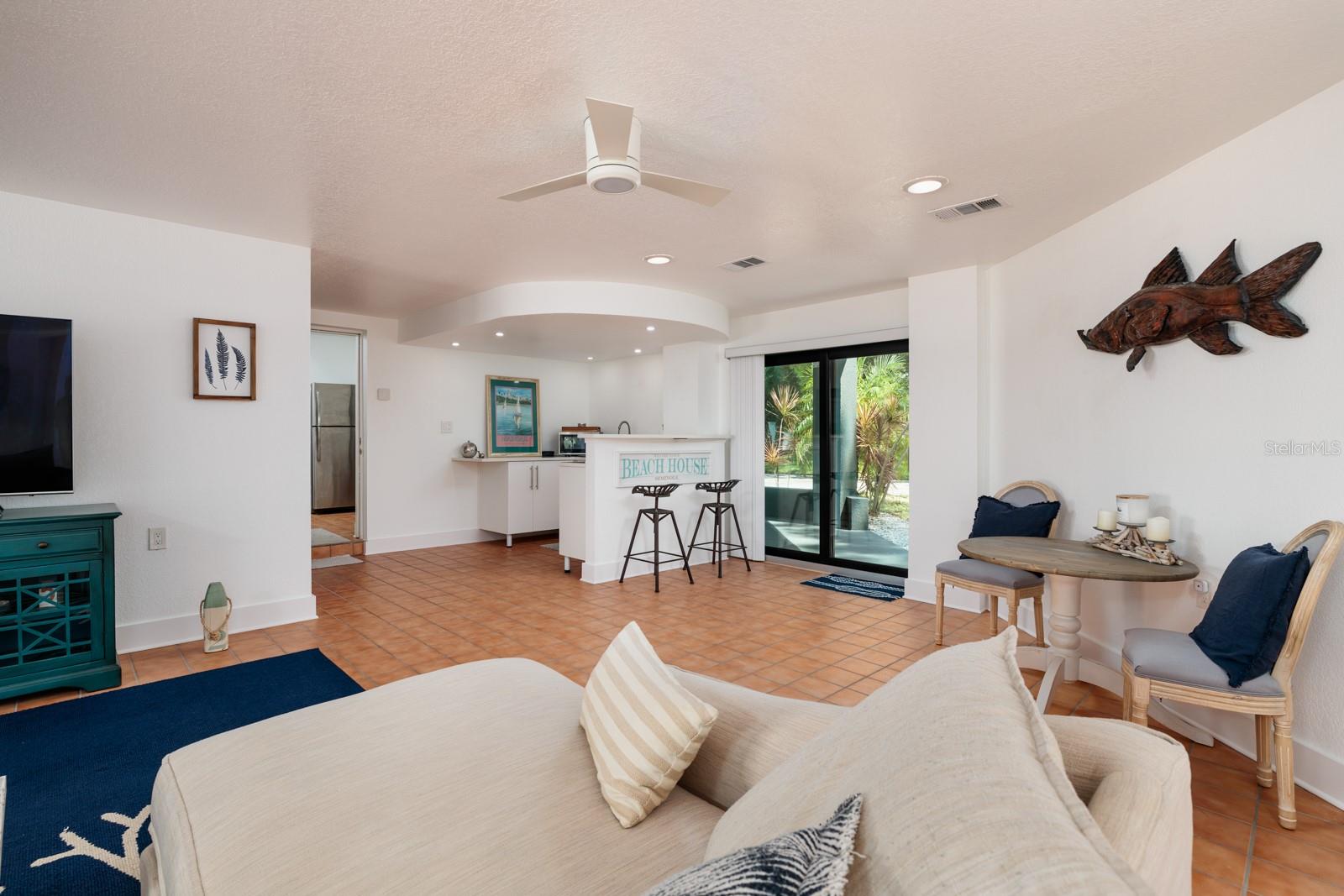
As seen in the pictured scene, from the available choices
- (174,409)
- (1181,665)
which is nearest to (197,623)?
(174,409)

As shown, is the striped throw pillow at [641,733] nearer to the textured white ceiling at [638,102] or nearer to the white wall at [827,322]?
the textured white ceiling at [638,102]

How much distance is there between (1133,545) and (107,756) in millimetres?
4107

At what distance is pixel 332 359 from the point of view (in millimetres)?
8883

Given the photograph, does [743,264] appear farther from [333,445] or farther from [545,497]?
[333,445]

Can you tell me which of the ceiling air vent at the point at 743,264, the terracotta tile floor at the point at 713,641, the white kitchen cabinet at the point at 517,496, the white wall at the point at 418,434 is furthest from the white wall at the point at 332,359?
the ceiling air vent at the point at 743,264

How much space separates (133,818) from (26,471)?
2032 millimetres

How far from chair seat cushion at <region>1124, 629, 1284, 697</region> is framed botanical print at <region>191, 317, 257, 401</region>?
4587mm

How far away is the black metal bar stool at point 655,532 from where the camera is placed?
5145mm

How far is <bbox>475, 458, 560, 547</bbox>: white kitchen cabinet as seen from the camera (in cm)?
677

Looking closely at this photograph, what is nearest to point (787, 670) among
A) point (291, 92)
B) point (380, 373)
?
point (291, 92)

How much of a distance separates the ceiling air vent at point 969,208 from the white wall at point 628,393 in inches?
171

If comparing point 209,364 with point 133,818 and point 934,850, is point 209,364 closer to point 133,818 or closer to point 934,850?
point 133,818

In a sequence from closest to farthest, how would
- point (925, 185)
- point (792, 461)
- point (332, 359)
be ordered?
point (925, 185) → point (792, 461) → point (332, 359)

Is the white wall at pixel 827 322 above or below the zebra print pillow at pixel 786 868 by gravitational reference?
above
